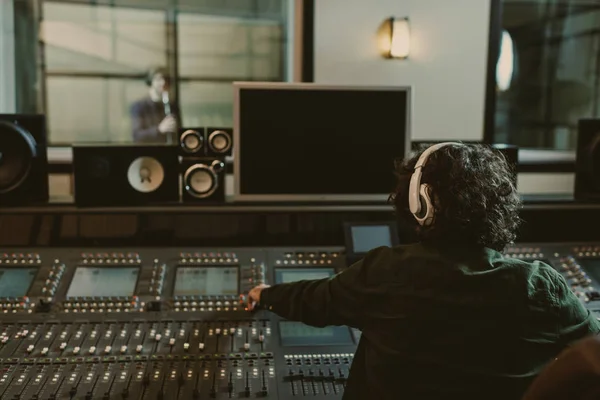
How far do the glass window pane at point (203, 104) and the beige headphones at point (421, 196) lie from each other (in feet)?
9.08

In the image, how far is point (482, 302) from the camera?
117cm

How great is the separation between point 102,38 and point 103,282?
8.69ft

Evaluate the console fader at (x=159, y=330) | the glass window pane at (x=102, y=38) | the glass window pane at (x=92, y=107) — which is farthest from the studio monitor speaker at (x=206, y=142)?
the glass window pane at (x=102, y=38)

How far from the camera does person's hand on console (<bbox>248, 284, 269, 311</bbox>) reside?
1.56m

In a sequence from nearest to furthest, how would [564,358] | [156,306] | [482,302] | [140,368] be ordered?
1. [564,358]
2. [482,302]
3. [140,368]
4. [156,306]

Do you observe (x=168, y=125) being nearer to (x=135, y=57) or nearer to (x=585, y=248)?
(x=135, y=57)

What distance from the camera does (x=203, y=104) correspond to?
3934mm

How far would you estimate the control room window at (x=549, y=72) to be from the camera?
13.2 ft

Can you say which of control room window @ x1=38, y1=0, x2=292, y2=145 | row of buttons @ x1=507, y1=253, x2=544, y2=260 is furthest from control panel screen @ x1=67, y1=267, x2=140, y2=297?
control room window @ x1=38, y1=0, x2=292, y2=145

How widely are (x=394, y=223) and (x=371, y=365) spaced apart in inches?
27.5

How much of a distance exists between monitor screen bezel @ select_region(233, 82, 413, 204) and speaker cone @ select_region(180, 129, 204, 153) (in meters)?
0.11

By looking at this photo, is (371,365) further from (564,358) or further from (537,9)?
(537,9)

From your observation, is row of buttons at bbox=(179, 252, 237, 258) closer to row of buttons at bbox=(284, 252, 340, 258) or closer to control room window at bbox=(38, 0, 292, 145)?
row of buttons at bbox=(284, 252, 340, 258)

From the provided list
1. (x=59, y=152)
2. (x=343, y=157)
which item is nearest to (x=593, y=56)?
(x=343, y=157)
